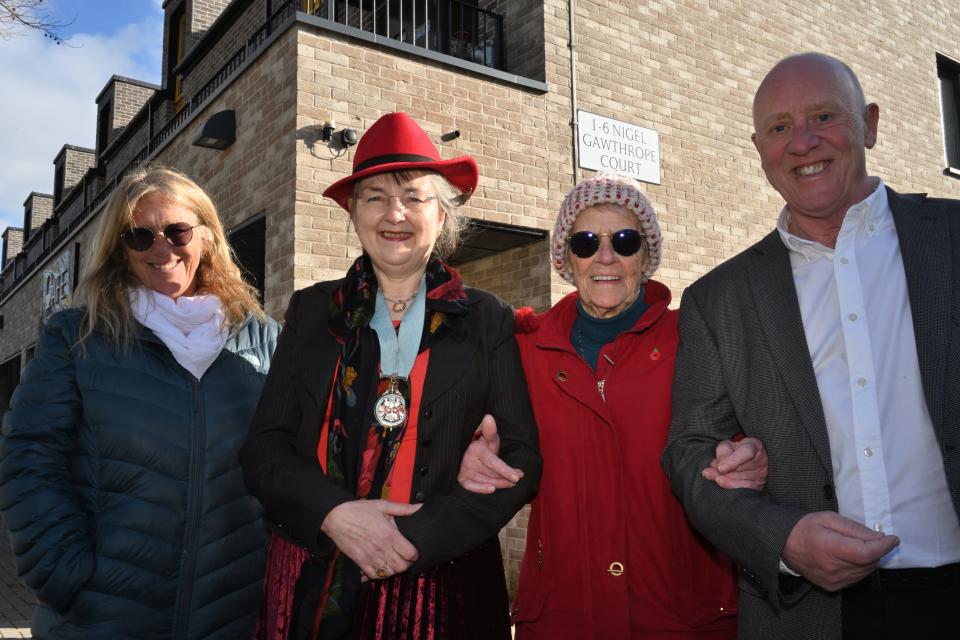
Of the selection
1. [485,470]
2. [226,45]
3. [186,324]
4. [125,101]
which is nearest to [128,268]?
[186,324]

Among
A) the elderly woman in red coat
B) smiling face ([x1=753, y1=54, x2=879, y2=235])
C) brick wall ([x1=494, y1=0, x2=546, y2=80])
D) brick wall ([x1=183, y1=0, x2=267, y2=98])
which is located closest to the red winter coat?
the elderly woman in red coat

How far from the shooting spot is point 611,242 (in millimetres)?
2652

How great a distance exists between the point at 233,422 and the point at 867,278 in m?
2.05

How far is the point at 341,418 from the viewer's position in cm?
228

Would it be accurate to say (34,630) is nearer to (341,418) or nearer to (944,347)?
(341,418)

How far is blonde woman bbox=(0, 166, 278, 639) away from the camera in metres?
2.27

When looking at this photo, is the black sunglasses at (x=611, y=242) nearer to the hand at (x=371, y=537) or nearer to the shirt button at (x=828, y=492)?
the shirt button at (x=828, y=492)

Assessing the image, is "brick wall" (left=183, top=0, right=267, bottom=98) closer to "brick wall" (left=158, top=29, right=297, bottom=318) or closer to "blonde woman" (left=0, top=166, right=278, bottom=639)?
"brick wall" (left=158, top=29, right=297, bottom=318)

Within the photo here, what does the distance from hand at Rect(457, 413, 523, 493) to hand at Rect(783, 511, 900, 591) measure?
74cm

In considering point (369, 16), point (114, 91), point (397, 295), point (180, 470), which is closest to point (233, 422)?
point (180, 470)

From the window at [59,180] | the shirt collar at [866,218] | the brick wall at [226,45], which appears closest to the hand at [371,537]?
the shirt collar at [866,218]

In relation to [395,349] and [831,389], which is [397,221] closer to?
[395,349]

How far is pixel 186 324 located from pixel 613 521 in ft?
5.24

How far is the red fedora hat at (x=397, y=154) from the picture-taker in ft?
7.94
